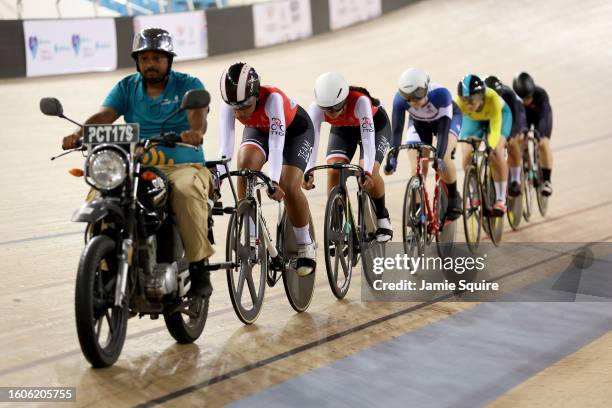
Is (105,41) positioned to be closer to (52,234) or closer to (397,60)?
(397,60)

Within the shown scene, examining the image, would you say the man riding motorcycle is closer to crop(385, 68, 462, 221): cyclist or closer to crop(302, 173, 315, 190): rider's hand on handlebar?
crop(302, 173, 315, 190): rider's hand on handlebar

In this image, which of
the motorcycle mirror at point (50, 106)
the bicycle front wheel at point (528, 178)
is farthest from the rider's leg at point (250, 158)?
the bicycle front wheel at point (528, 178)

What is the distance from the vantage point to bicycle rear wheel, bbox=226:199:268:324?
137 inches

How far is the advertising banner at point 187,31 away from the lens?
45.6ft

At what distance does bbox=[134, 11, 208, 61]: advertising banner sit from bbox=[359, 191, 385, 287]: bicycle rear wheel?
9886 millimetres

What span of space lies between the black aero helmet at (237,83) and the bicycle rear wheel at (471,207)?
227 centimetres

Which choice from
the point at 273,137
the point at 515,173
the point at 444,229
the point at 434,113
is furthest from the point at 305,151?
the point at 515,173

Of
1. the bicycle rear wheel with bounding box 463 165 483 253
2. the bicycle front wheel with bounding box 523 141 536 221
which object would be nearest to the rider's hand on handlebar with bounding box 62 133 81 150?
the bicycle rear wheel with bounding box 463 165 483 253

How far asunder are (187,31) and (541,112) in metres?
8.48

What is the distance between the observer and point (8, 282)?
4320 mm

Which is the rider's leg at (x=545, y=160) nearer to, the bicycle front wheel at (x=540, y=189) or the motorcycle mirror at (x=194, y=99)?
the bicycle front wheel at (x=540, y=189)

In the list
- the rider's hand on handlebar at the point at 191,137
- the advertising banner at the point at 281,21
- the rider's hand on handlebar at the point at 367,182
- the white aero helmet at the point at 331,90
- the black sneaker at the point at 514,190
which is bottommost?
the black sneaker at the point at 514,190

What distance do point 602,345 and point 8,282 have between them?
9.83 feet

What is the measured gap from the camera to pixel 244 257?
362cm
